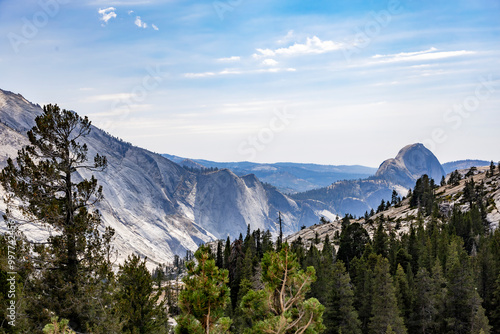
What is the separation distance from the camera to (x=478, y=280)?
59438mm

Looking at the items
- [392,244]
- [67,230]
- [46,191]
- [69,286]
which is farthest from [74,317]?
[392,244]

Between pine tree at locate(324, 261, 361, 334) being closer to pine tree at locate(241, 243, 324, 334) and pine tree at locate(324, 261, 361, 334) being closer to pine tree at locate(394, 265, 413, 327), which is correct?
pine tree at locate(394, 265, 413, 327)

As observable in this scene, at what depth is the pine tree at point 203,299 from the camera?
1520cm

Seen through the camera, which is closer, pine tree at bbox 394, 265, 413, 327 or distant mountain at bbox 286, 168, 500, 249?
pine tree at bbox 394, 265, 413, 327

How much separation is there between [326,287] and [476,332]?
18.6m

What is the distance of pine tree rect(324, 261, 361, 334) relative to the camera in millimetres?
49688

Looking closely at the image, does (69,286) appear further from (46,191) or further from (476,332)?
(476,332)

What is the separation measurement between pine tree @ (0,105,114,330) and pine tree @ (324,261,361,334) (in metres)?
36.7

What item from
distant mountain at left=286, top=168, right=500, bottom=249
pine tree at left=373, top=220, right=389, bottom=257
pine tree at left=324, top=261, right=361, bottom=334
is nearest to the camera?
pine tree at left=324, top=261, right=361, bottom=334

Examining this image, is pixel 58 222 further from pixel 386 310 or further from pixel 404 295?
pixel 404 295

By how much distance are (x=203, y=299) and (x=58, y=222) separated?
10419mm

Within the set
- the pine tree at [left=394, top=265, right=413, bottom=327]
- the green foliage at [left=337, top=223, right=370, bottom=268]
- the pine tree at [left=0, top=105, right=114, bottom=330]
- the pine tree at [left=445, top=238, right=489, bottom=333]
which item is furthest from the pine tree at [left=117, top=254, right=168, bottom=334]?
the green foliage at [left=337, top=223, right=370, bottom=268]

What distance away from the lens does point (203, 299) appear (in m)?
15.2

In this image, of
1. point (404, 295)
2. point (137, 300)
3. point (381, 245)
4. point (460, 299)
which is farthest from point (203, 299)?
point (381, 245)
